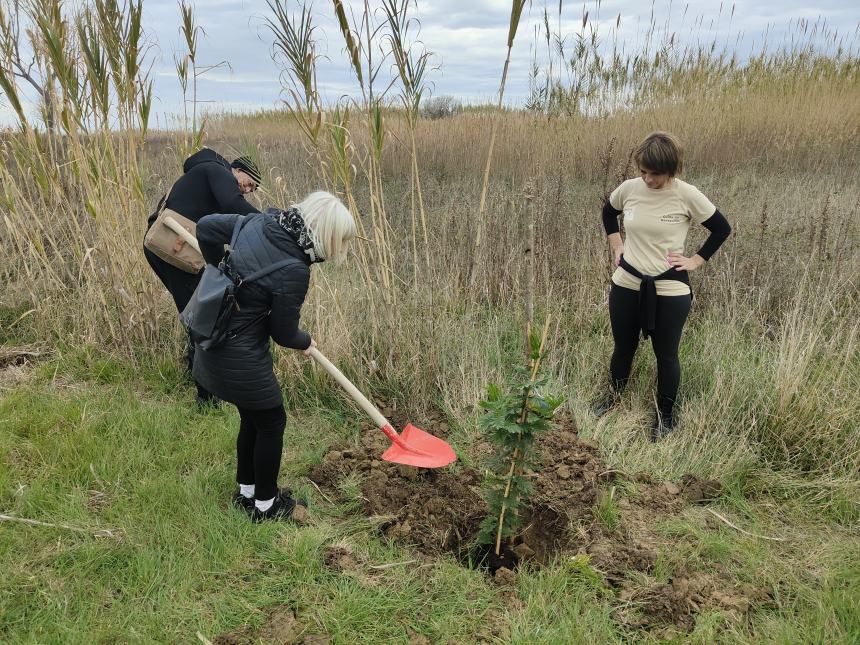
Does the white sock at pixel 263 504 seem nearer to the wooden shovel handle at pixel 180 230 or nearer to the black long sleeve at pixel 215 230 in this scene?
the black long sleeve at pixel 215 230

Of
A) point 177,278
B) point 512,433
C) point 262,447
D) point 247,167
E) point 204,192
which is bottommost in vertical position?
point 262,447

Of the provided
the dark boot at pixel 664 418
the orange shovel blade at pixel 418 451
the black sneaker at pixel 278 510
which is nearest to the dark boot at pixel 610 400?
the dark boot at pixel 664 418

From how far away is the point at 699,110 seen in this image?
7957 millimetres

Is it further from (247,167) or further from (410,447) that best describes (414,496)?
(247,167)

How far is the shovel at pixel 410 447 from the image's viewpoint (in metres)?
2.64

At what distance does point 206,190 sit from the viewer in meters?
3.16

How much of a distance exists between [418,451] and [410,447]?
4cm

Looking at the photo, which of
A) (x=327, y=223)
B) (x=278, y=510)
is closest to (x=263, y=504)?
(x=278, y=510)

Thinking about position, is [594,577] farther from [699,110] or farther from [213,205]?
[699,110]

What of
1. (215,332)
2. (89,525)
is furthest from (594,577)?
(89,525)

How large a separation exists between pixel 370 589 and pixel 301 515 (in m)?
0.55

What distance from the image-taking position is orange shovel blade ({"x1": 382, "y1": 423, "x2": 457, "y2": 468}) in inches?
106

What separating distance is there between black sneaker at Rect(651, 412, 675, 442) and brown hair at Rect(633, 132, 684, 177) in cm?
141

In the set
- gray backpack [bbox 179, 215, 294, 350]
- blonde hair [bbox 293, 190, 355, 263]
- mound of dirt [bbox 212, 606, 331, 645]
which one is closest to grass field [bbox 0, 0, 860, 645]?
mound of dirt [bbox 212, 606, 331, 645]
